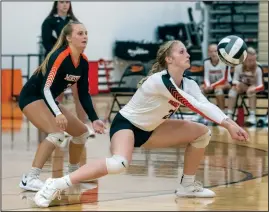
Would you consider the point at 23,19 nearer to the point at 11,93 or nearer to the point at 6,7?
the point at 6,7

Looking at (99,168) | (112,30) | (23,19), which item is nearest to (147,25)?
(112,30)

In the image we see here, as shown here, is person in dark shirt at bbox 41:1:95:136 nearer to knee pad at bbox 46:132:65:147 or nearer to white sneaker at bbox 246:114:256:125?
knee pad at bbox 46:132:65:147

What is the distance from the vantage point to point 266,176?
6559mm

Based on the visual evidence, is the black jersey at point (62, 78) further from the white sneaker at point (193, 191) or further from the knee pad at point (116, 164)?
the white sneaker at point (193, 191)

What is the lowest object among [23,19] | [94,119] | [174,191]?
[174,191]

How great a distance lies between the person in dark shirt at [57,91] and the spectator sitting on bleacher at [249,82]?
17.5ft

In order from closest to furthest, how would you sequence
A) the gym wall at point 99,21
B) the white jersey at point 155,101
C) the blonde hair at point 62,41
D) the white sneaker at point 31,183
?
the white jersey at point 155,101
the white sneaker at point 31,183
the blonde hair at point 62,41
the gym wall at point 99,21

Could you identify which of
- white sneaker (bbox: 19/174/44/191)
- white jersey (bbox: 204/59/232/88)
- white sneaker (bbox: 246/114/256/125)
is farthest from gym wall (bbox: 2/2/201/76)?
white sneaker (bbox: 19/174/44/191)

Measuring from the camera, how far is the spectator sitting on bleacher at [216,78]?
11.7m

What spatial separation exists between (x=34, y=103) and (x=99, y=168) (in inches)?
49.2

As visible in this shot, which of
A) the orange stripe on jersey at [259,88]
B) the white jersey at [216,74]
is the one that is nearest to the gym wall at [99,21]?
the white jersey at [216,74]

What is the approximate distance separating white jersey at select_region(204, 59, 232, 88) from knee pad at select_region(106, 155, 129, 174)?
263 inches

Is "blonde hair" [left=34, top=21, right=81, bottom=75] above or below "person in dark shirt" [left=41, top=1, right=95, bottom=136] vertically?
below

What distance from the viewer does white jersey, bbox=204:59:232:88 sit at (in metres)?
11.8
